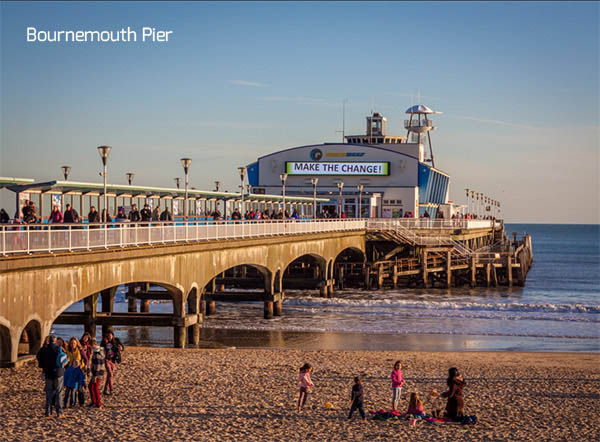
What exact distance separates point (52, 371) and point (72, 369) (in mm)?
909

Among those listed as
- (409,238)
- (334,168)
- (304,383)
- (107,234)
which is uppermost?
(334,168)

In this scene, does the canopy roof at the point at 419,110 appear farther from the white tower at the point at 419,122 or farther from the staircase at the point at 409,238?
the staircase at the point at 409,238

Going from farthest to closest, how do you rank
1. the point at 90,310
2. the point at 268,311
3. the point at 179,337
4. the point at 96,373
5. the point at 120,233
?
the point at 268,311 < the point at 90,310 < the point at 179,337 < the point at 120,233 < the point at 96,373

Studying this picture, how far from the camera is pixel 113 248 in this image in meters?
23.4

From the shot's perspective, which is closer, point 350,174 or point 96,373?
point 96,373

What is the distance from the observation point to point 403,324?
4003cm

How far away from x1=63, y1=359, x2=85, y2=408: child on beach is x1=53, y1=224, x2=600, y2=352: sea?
14.2 metres

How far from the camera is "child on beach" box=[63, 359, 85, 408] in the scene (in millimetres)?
16969

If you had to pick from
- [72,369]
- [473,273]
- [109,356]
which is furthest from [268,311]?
[473,273]

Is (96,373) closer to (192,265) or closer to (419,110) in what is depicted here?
(192,265)

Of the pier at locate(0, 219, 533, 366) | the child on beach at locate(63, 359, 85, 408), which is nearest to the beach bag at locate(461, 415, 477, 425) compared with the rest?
the child on beach at locate(63, 359, 85, 408)

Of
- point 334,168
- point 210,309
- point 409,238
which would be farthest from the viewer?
point 334,168

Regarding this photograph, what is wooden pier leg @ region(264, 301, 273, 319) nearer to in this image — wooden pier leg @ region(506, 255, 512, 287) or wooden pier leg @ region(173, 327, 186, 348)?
wooden pier leg @ region(173, 327, 186, 348)

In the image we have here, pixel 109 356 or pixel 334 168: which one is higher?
pixel 334 168
